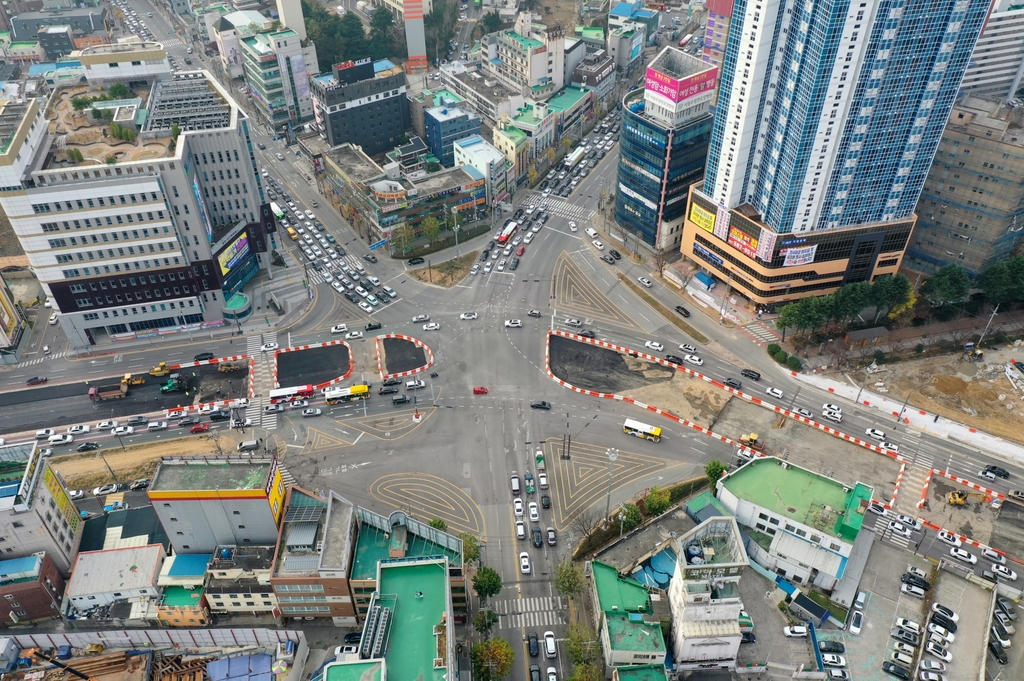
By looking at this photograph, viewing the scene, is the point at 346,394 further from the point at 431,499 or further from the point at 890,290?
the point at 890,290

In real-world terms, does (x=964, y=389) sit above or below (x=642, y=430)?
below

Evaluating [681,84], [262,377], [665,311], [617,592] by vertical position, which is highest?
[681,84]

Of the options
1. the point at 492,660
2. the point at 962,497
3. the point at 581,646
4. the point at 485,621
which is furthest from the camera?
the point at 962,497

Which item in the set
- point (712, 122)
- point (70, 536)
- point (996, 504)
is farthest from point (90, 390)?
point (996, 504)

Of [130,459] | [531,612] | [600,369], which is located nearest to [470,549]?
[531,612]

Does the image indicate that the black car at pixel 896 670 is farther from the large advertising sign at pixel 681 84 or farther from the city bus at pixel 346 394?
the large advertising sign at pixel 681 84

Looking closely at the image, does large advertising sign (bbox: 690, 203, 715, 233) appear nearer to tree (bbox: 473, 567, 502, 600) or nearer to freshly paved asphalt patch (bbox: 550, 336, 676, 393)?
freshly paved asphalt patch (bbox: 550, 336, 676, 393)

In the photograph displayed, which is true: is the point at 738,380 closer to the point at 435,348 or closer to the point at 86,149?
the point at 435,348
